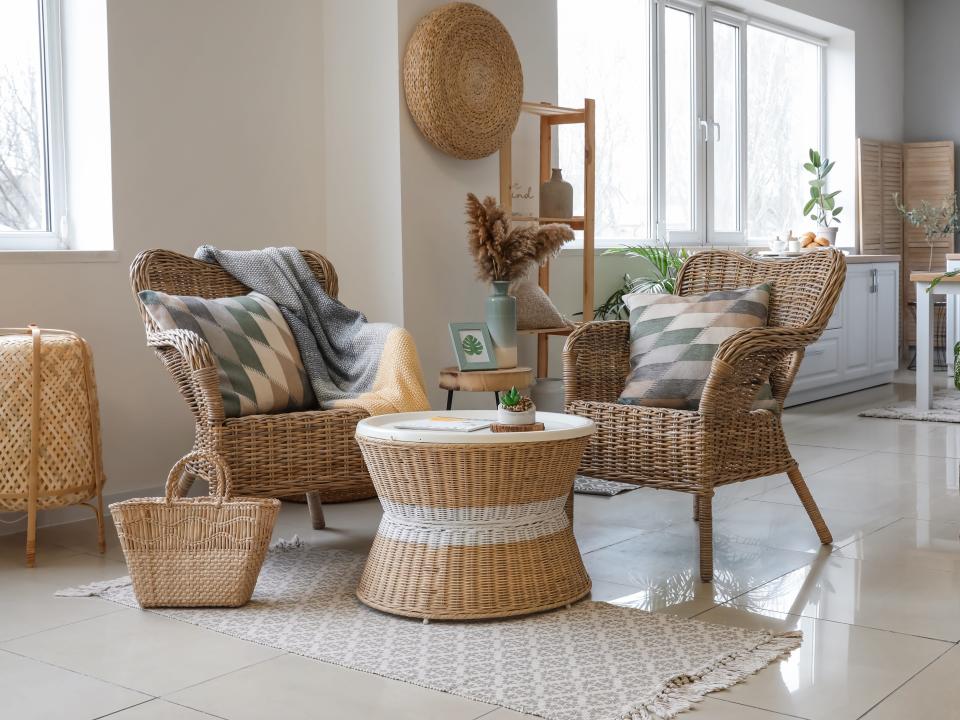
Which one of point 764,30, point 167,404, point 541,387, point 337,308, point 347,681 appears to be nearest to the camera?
point 347,681

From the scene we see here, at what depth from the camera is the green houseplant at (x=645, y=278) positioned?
521 centimetres

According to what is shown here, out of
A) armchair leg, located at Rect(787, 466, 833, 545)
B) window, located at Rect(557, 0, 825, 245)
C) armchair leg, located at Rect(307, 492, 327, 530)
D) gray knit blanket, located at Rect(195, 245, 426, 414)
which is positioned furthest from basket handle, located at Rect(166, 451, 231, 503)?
window, located at Rect(557, 0, 825, 245)

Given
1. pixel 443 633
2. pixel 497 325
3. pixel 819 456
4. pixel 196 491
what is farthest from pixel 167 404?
pixel 819 456

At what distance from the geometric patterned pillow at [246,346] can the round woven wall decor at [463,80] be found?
3.61ft

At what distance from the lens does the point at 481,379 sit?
12.3 feet

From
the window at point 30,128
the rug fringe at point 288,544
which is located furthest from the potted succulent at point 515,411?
the window at point 30,128

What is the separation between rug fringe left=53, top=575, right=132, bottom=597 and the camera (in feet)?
8.87

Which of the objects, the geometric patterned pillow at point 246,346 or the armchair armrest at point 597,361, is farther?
the armchair armrest at point 597,361

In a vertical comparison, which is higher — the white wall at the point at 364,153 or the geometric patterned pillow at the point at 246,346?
the white wall at the point at 364,153

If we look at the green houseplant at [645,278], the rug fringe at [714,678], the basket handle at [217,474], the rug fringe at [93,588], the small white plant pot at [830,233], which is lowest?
the rug fringe at [714,678]

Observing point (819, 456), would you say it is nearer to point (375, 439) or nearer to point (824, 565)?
point (824, 565)

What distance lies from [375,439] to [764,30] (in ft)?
18.1

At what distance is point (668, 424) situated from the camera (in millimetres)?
2842

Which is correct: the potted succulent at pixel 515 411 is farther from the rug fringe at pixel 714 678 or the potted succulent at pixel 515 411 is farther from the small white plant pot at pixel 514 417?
the rug fringe at pixel 714 678
